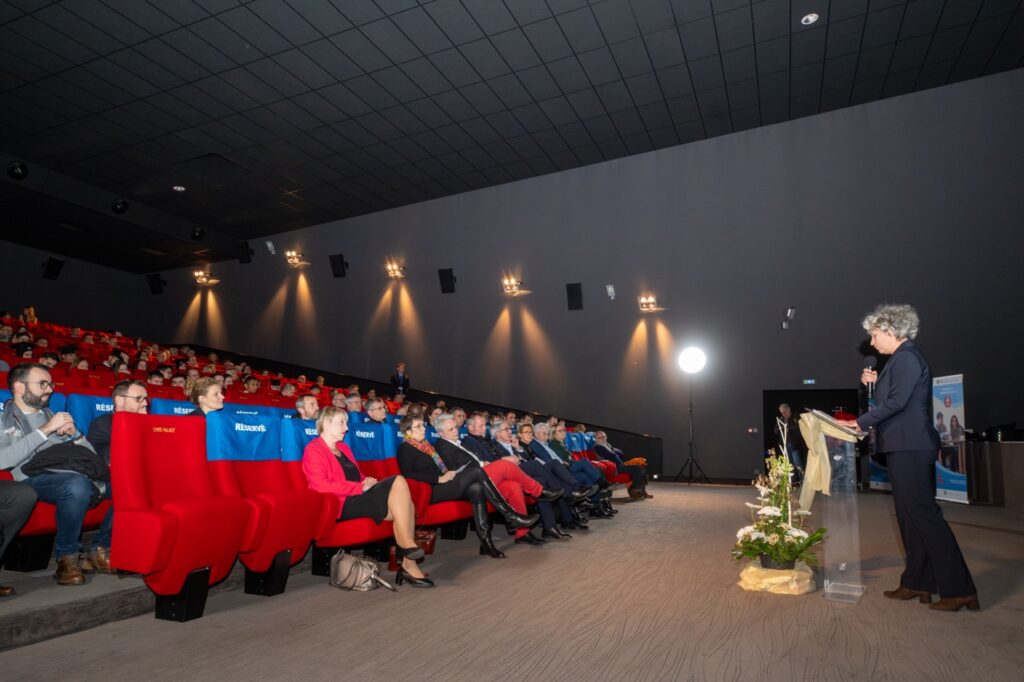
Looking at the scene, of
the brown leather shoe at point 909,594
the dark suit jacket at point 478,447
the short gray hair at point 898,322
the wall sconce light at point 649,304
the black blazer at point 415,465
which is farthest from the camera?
the wall sconce light at point 649,304

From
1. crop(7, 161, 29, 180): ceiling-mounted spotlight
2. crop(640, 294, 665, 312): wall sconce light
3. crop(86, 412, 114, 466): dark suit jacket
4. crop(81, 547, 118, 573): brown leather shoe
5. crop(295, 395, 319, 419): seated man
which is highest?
crop(7, 161, 29, 180): ceiling-mounted spotlight

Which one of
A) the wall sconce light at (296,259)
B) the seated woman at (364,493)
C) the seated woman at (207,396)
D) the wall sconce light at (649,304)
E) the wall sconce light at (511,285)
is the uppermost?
the wall sconce light at (296,259)

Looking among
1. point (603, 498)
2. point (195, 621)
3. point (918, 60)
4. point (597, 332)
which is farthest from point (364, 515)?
point (918, 60)

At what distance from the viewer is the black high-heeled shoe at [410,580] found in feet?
Answer: 10.7

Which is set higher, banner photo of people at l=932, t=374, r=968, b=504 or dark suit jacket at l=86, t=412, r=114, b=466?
dark suit jacket at l=86, t=412, r=114, b=466

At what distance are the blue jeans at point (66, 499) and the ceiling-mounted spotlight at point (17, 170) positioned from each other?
10.4m

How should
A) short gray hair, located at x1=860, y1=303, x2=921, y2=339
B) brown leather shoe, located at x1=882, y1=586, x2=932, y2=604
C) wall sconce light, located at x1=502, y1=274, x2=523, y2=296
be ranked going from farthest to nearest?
wall sconce light, located at x1=502, y1=274, x2=523, y2=296 → short gray hair, located at x1=860, y1=303, x2=921, y2=339 → brown leather shoe, located at x1=882, y1=586, x2=932, y2=604

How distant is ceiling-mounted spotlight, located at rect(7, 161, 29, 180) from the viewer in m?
10.5

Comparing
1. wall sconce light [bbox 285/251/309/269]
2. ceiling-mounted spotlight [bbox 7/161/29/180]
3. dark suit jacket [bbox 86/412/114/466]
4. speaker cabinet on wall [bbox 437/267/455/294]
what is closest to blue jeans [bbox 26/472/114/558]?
dark suit jacket [bbox 86/412/114/466]

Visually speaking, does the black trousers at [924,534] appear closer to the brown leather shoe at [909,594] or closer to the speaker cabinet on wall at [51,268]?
the brown leather shoe at [909,594]

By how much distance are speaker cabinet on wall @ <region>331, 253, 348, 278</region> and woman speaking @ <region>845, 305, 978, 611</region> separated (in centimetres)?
1197

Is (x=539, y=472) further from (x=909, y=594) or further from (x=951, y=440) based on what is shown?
(x=951, y=440)

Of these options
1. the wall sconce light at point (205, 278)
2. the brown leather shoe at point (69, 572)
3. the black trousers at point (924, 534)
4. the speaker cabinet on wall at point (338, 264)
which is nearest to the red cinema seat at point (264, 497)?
the brown leather shoe at point (69, 572)

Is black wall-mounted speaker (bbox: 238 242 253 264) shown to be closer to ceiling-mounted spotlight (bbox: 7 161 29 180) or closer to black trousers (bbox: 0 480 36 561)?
ceiling-mounted spotlight (bbox: 7 161 29 180)
